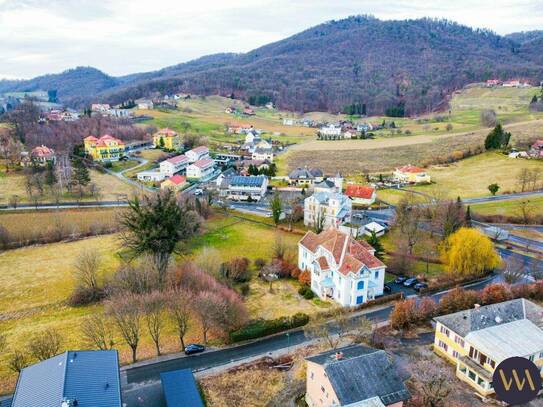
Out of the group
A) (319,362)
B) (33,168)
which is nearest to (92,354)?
(319,362)

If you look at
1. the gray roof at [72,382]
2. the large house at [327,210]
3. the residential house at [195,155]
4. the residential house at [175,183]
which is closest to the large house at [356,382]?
the gray roof at [72,382]

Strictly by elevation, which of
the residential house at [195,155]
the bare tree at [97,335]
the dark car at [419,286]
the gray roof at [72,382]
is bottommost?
the dark car at [419,286]

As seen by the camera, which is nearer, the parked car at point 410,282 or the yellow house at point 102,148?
the parked car at point 410,282

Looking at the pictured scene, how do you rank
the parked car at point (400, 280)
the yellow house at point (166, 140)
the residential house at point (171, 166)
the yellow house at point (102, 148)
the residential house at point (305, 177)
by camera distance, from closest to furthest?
1. the parked car at point (400, 280)
2. the residential house at point (305, 177)
3. the residential house at point (171, 166)
4. the yellow house at point (102, 148)
5. the yellow house at point (166, 140)

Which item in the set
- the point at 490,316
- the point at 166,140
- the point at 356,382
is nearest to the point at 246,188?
the point at 166,140

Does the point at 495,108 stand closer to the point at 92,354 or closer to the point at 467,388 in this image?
the point at 467,388

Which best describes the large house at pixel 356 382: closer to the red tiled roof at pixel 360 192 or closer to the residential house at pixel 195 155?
the red tiled roof at pixel 360 192
